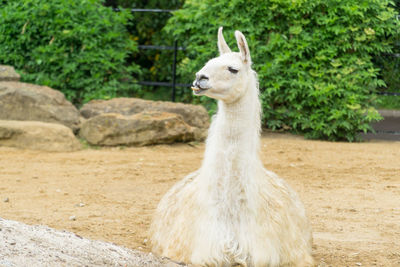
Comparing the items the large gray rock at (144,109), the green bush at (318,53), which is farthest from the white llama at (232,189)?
the green bush at (318,53)

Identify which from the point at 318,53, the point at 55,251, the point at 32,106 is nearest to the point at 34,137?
the point at 32,106

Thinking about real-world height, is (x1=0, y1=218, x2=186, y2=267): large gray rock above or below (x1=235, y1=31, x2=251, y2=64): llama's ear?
below

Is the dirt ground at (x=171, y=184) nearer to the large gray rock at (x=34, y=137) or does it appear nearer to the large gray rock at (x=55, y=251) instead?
the large gray rock at (x=34, y=137)

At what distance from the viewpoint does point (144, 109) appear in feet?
34.8

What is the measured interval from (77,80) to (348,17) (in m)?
4.85

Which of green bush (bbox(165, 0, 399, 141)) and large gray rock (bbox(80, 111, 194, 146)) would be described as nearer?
large gray rock (bbox(80, 111, 194, 146))

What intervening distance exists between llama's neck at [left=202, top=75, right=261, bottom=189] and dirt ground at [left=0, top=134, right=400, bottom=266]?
3.99 ft

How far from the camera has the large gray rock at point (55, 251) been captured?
3701 millimetres

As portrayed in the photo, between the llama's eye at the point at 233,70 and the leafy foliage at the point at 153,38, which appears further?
the leafy foliage at the point at 153,38

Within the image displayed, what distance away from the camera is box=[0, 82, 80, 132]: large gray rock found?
10195 millimetres

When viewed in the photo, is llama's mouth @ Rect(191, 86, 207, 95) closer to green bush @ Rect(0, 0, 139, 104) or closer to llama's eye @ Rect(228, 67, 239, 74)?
llama's eye @ Rect(228, 67, 239, 74)

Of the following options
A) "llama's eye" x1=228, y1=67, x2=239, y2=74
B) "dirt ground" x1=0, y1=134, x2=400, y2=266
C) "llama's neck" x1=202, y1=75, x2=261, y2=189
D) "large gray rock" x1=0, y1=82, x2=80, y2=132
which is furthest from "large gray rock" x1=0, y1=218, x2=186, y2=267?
"large gray rock" x1=0, y1=82, x2=80, y2=132

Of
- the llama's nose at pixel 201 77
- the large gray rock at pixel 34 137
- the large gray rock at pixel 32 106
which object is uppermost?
the llama's nose at pixel 201 77

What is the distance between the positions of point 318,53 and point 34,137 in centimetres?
478
